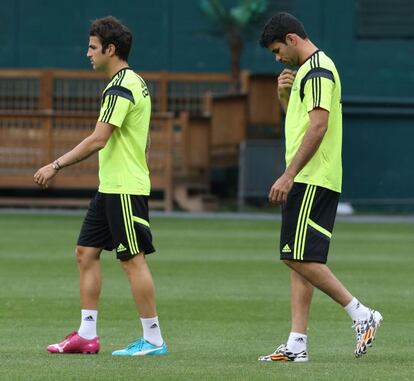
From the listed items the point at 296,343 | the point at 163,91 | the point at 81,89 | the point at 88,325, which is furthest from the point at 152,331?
the point at 81,89

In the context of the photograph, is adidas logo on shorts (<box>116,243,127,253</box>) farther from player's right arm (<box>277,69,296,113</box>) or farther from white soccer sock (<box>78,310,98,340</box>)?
player's right arm (<box>277,69,296,113</box>)

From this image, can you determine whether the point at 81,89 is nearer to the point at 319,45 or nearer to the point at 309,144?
the point at 319,45

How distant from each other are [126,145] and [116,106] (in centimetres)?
27

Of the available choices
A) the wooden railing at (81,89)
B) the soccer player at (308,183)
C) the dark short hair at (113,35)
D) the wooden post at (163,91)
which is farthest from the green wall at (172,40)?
the soccer player at (308,183)

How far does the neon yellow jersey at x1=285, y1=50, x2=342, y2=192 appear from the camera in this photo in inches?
347

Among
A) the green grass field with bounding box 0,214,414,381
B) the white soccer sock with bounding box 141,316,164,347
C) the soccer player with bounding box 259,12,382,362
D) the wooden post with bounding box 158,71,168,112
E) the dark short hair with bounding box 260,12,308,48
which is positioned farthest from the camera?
the wooden post with bounding box 158,71,168,112

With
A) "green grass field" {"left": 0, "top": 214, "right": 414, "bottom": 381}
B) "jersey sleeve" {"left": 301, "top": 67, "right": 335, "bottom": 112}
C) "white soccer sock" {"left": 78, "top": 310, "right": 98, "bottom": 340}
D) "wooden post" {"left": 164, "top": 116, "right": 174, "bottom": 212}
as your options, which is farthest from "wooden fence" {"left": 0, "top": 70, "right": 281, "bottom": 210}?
"jersey sleeve" {"left": 301, "top": 67, "right": 335, "bottom": 112}

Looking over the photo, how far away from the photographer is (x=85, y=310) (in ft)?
31.3

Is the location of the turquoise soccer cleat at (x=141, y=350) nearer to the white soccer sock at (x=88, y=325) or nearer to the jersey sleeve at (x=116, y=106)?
the white soccer sock at (x=88, y=325)

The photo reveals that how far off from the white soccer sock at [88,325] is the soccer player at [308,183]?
1.17 m

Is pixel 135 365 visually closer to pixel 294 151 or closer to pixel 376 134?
pixel 294 151

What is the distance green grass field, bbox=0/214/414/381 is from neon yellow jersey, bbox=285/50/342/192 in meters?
1.14

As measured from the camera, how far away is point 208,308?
1213 cm

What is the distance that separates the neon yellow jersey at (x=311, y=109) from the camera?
8820 millimetres
